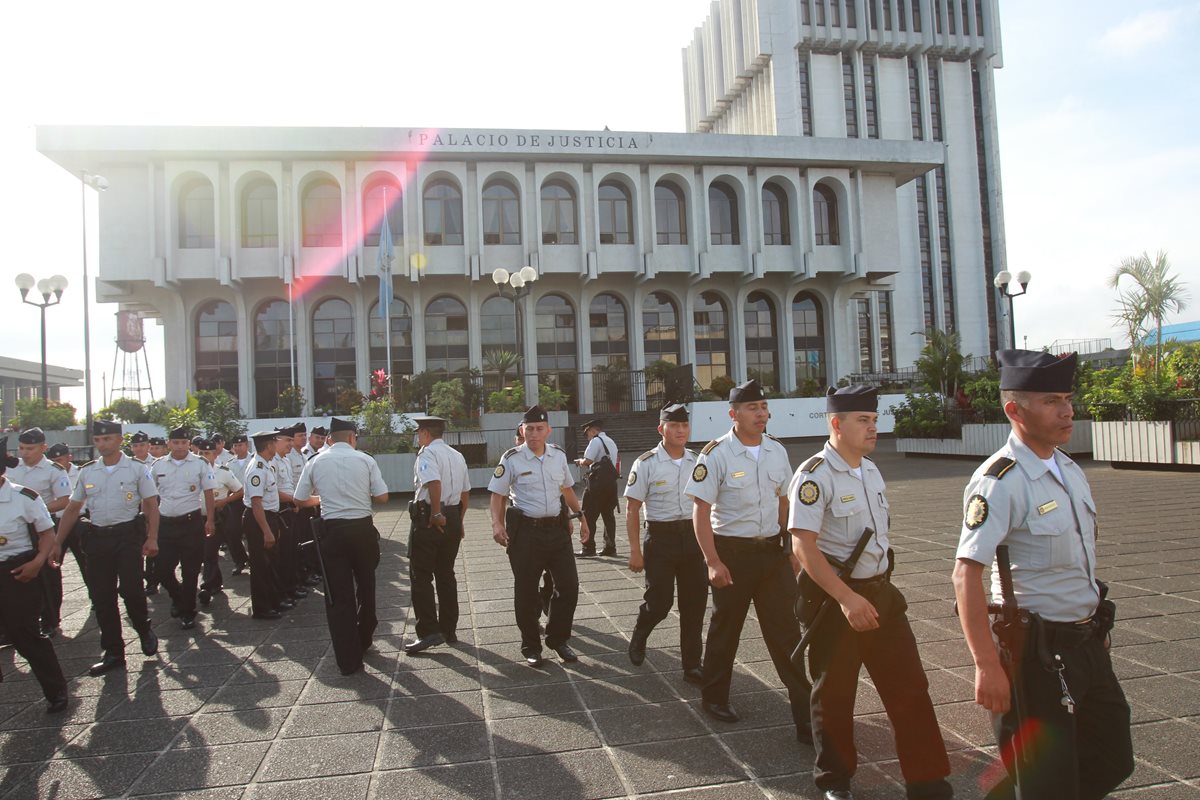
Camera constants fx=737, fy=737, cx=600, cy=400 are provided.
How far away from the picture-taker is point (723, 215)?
34594mm

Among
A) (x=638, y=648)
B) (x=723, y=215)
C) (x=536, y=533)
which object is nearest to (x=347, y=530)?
(x=536, y=533)

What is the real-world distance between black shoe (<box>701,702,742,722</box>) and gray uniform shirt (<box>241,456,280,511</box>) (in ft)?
17.3

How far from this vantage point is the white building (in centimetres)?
2988

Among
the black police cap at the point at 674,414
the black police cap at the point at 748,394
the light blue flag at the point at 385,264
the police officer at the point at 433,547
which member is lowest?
the police officer at the point at 433,547

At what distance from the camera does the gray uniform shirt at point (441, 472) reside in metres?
6.31

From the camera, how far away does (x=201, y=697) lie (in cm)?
508

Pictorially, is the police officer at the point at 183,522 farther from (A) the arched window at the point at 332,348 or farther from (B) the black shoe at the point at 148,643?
(A) the arched window at the point at 332,348

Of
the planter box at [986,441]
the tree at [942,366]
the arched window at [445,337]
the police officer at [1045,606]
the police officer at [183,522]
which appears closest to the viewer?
the police officer at [1045,606]

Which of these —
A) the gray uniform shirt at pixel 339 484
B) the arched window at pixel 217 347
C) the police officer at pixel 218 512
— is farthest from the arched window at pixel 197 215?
the gray uniform shirt at pixel 339 484

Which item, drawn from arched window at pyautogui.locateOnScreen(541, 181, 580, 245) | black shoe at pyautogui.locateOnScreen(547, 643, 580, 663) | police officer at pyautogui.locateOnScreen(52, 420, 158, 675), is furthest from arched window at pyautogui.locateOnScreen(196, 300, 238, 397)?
black shoe at pyautogui.locateOnScreen(547, 643, 580, 663)

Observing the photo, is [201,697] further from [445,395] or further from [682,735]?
[445,395]

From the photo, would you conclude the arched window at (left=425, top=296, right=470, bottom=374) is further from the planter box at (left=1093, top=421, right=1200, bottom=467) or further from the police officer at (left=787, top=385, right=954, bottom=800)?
→ the police officer at (left=787, top=385, right=954, bottom=800)

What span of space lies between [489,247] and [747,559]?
28.9 metres

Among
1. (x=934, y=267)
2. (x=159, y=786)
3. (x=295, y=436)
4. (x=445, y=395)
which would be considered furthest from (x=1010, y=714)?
(x=934, y=267)
